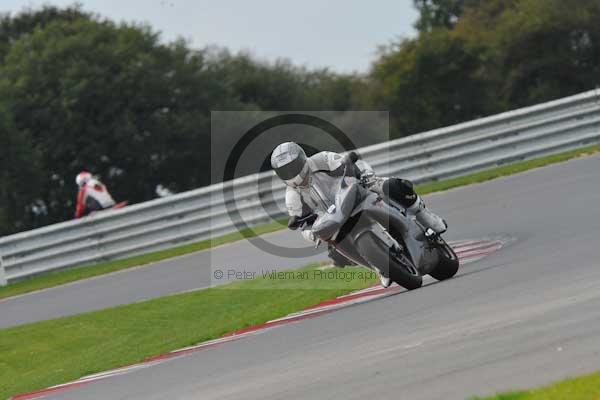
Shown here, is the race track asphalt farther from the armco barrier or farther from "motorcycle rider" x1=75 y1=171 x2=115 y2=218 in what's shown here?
"motorcycle rider" x1=75 y1=171 x2=115 y2=218

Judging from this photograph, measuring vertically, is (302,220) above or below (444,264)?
above

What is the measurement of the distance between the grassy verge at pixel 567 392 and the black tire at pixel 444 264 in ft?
16.6

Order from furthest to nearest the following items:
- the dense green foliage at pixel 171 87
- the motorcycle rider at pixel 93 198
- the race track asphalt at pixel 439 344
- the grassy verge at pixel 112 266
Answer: the dense green foliage at pixel 171 87 < the motorcycle rider at pixel 93 198 < the grassy verge at pixel 112 266 < the race track asphalt at pixel 439 344

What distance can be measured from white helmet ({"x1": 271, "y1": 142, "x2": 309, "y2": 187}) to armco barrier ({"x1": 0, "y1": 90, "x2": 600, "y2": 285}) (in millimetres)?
10012

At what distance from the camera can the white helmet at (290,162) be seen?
1080 cm

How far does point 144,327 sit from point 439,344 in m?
6.05

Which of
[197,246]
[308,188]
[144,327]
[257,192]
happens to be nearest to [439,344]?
[308,188]

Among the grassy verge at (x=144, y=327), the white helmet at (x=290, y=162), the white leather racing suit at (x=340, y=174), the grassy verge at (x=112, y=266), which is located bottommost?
the grassy verge at (x=144, y=327)

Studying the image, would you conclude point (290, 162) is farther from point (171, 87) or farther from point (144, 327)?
point (171, 87)

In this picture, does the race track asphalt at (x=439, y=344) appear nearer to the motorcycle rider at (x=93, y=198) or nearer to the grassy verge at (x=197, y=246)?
the grassy verge at (x=197, y=246)

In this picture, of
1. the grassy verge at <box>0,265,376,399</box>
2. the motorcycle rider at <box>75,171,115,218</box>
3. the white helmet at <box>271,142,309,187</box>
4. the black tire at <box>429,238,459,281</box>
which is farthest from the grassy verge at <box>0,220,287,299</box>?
the white helmet at <box>271,142,309,187</box>

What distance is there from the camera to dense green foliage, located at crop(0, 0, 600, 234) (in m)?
38.2

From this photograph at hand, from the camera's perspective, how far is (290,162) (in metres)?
10.8

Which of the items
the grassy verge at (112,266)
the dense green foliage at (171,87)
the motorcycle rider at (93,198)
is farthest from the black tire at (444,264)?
the dense green foliage at (171,87)
